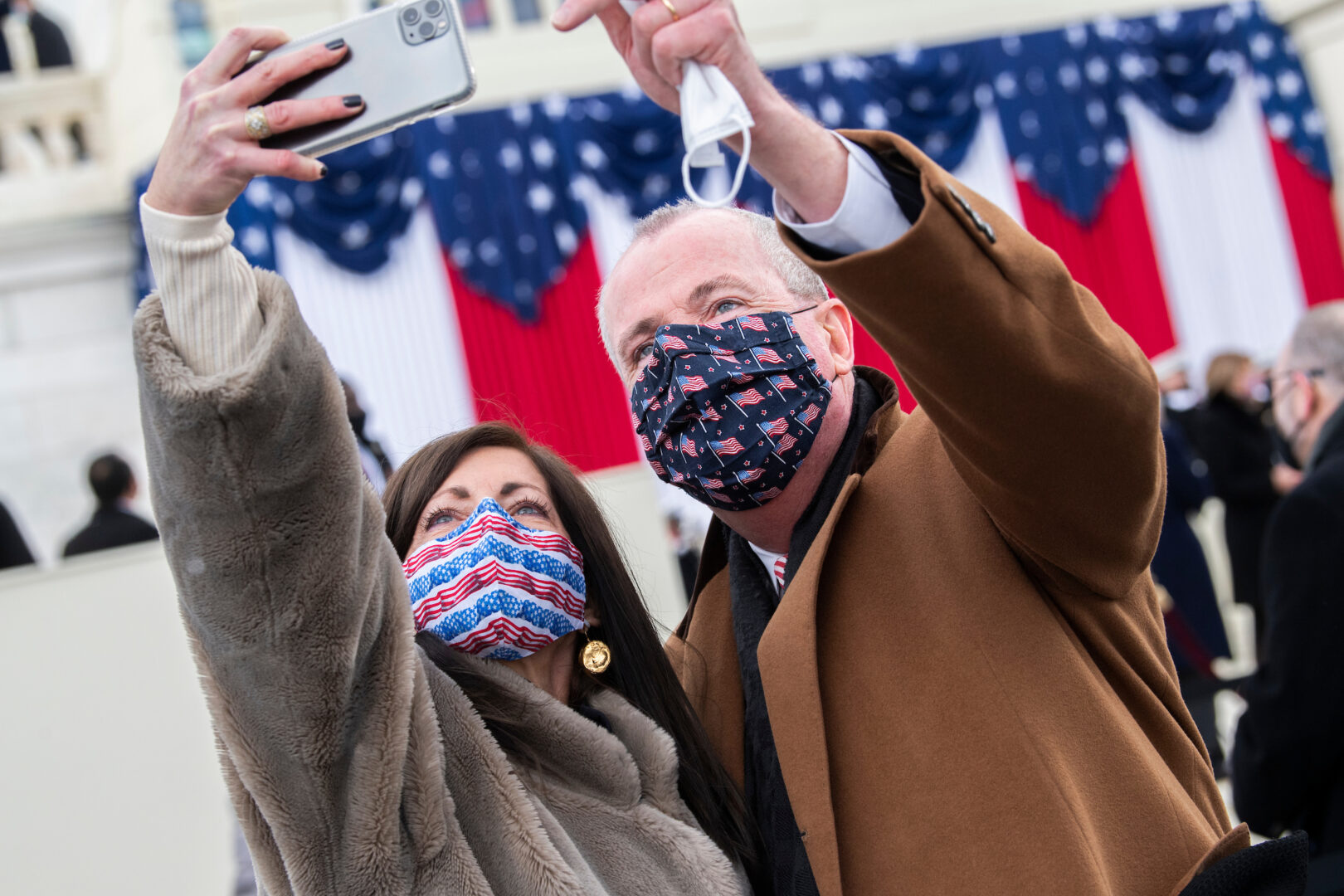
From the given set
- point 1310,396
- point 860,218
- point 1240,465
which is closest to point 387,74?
point 860,218

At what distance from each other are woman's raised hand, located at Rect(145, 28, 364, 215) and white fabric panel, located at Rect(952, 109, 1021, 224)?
29.7ft

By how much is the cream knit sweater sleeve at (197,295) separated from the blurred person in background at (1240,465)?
545 centimetres

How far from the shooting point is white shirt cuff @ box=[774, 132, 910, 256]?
1295 mm

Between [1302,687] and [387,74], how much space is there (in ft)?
7.23

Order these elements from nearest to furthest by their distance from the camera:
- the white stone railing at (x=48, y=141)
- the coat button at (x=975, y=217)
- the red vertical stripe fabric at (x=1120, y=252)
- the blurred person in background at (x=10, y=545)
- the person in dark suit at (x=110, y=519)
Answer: the coat button at (x=975, y=217) → the person in dark suit at (x=110, y=519) → the blurred person in background at (x=10, y=545) → the white stone railing at (x=48, y=141) → the red vertical stripe fabric at (x=1120, y=252)

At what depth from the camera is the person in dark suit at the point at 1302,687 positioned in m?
2.47

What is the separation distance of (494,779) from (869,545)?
60 centimetres

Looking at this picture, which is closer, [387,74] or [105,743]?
[387,74]

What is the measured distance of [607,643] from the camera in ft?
6.28

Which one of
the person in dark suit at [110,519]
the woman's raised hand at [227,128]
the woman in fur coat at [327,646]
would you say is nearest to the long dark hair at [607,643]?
the woman in fur coat at [327,646]

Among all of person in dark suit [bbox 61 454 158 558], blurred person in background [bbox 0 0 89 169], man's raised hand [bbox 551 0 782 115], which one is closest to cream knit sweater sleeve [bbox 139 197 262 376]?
man's raised hand [bbox 551 0 782 115]

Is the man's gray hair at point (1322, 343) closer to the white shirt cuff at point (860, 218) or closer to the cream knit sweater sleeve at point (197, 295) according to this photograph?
the white shirt cuff at point (860, 218)

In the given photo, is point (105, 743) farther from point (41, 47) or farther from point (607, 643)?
point (41, 47)

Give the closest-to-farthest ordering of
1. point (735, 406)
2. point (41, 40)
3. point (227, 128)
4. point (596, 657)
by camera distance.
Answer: point (227, 128), point (735, 406), point (596, 657), point (41, 40)
